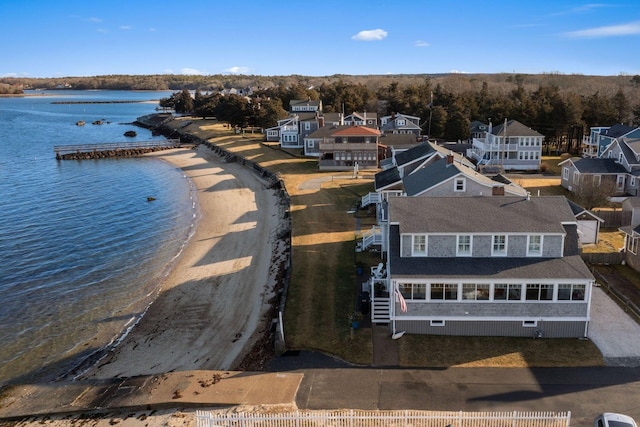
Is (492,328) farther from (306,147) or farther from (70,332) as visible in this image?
(306,147)

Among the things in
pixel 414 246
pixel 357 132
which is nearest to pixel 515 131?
pixel 357 132

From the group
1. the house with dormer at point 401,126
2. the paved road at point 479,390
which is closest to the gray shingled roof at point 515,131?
the house with dormer at point 401,126

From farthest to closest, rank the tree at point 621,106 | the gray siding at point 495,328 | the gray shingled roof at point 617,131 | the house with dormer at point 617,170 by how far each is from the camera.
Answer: the tree at point 621,106 < the gray shingled roof at point 617,131 < the house with dormer at point 617,170 < the gray siding at point 495,328

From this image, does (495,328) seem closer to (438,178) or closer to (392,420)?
(392,420)

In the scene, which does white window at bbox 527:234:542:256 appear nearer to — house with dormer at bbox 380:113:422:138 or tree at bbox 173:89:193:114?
house with dormer at bbox 380:113:422:138

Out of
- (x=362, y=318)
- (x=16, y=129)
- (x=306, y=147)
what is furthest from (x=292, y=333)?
(x=16, y=129)

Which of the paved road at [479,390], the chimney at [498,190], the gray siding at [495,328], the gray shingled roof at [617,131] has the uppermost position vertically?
the gray shingled roof at [617,131]

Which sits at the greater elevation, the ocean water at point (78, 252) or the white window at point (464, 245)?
the white window at point (464, 245)

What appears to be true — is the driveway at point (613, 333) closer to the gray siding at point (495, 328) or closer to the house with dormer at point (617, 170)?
the gray siding at point (495, 328)
